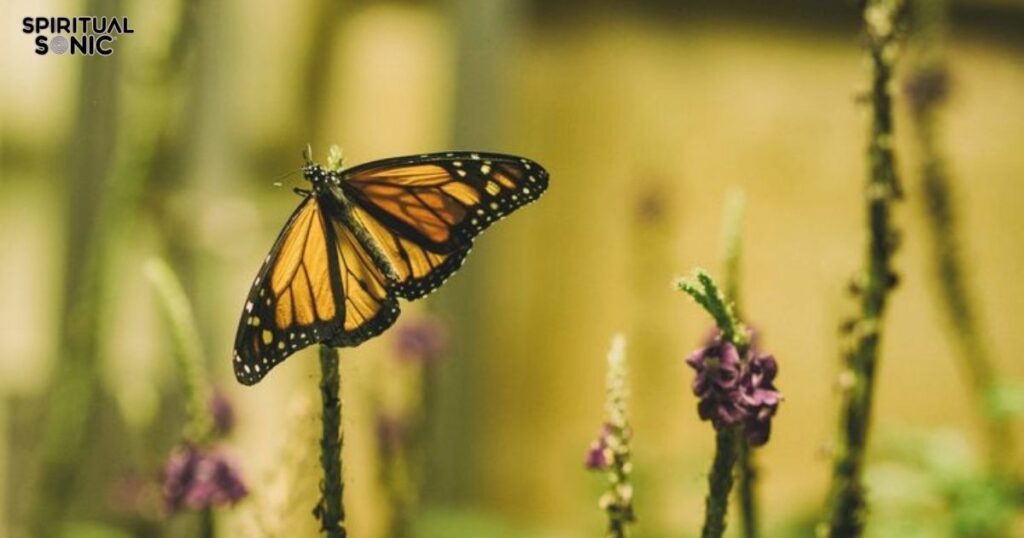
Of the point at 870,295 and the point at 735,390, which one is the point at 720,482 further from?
the point at 870,295

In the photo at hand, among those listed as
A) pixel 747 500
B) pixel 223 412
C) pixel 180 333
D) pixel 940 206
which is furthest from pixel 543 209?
pixel 180 333

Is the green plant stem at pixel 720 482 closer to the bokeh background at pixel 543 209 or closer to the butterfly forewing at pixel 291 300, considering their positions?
the butterfly forewing at pixel 291 300

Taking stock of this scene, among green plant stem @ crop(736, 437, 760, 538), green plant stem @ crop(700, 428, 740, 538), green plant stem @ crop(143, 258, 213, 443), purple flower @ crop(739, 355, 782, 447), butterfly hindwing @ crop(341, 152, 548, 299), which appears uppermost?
butterfly hindwing @ crop(341, 152, 548, 299)

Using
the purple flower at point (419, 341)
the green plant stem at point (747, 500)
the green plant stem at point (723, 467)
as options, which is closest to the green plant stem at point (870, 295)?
the green plant stem at point (747, 500)

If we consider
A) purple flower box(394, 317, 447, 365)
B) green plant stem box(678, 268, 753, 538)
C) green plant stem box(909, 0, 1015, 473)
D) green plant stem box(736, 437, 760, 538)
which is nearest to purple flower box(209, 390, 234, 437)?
purple flower box(394, 317, 447, 365)

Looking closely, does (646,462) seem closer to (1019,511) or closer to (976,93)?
(1019,511)

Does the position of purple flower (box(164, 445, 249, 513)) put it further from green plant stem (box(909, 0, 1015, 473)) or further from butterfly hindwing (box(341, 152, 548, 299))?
green plant stem (box(909, 0, 1015, 473))

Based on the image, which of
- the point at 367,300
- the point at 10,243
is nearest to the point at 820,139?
the point at 10,243
